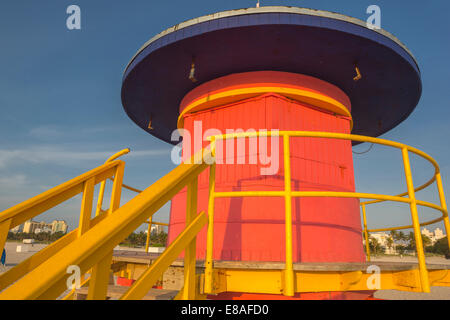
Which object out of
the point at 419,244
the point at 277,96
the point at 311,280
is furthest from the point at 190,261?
the point at 277,96

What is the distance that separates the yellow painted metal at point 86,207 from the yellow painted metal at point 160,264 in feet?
4.30

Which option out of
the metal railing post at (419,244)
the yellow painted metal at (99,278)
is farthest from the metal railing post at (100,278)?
the metal railing post at (419,244)

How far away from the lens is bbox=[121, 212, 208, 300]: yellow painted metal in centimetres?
169

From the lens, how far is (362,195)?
2.78 metres

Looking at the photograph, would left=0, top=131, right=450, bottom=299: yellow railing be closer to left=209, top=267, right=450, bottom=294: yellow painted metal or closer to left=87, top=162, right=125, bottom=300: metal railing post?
left=87, top=162, right=125, bottom=300: metal railing post

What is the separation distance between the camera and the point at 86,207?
10.0ft

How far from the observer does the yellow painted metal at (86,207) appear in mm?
3008

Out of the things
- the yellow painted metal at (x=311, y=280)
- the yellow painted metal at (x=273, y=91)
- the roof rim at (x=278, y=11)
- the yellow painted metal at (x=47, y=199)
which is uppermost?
the roof rim at (x=278, y=11)

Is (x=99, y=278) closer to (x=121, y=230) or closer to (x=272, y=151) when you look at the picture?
(x=121, y=230)

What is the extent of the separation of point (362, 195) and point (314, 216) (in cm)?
164

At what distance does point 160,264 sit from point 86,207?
154 cm

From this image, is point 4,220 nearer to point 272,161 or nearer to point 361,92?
point 272,161

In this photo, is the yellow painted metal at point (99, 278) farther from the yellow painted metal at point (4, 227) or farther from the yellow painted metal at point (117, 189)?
the yellow painted metal at point (117, 189)

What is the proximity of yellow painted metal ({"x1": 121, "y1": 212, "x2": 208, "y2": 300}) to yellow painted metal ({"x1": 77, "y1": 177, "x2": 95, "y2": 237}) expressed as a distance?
1311mm
